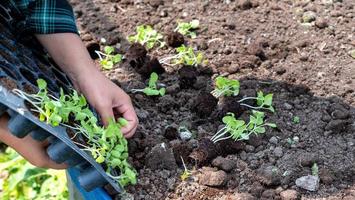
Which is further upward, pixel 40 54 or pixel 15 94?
pixel 15 94

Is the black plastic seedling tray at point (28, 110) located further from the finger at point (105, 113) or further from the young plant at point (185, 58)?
the young plant at point (185, 58)

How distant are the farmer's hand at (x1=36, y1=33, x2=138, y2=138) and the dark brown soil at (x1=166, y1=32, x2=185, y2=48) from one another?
486mm

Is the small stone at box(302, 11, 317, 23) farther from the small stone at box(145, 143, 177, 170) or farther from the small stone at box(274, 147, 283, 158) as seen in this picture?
the small stone at box(145, 143, 177, 170)

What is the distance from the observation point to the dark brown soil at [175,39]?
84.3 inches

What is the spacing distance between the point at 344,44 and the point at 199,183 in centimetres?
75

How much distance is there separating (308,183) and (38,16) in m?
0.78

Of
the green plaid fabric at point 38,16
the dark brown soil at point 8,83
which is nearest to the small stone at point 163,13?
the green plaid fabric at point 38,16

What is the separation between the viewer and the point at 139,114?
73.4 inches

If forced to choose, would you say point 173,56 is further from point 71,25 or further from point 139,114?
point 71,25

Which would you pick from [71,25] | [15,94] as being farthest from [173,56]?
[15,94]

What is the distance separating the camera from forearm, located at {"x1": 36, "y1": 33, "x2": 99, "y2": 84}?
1.66 meters

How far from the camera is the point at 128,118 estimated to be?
165cm

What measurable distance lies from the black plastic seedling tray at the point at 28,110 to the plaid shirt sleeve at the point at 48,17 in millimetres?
59

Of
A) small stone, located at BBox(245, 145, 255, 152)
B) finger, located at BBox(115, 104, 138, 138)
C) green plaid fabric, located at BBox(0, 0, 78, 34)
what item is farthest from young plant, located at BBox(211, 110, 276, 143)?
green plaid fabric, located at BBox(0, 0, 78, 34)
